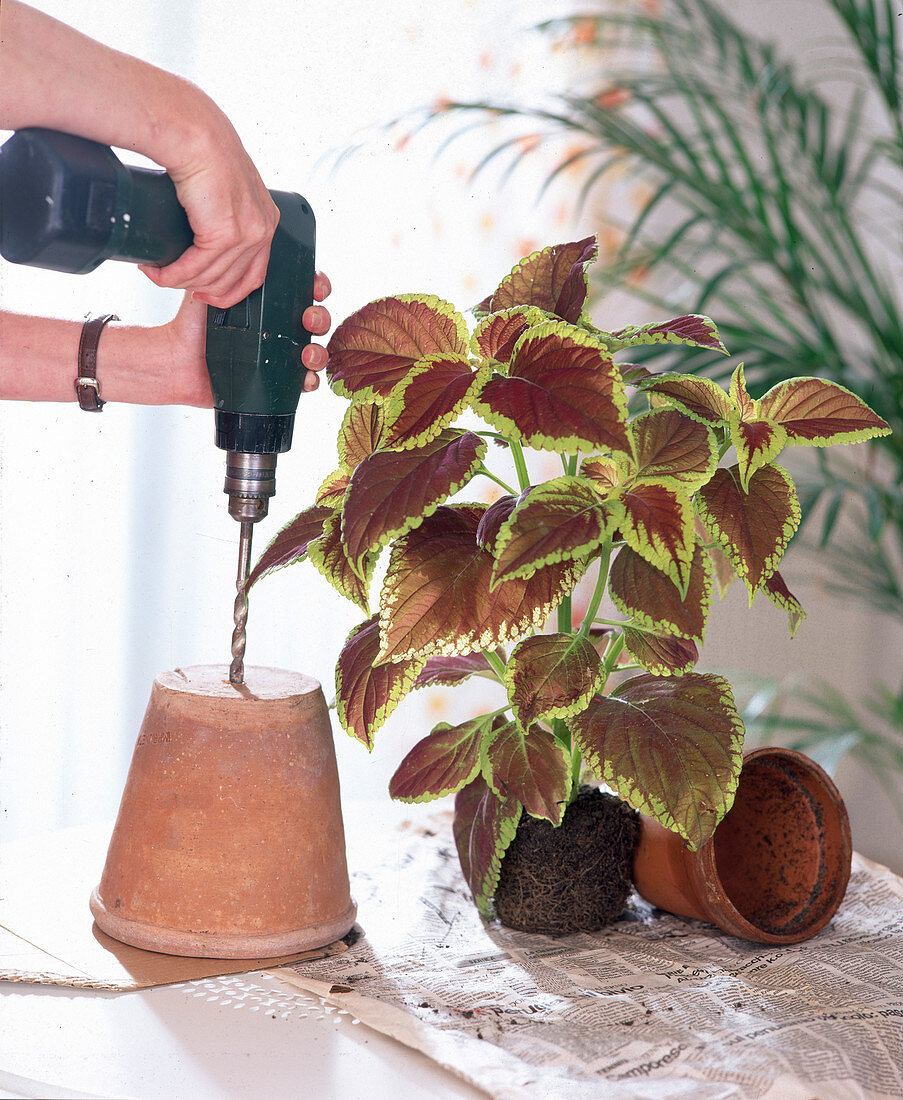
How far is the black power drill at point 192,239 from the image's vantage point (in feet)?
1.90

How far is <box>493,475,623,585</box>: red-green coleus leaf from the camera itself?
1.96ft

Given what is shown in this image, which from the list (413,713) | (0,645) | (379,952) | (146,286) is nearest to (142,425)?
(146,286)

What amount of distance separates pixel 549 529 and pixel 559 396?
77 mm

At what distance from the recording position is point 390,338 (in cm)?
70

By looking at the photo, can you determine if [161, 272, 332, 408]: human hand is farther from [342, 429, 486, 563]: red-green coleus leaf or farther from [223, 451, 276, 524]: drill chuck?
[342, 429, 486, 563]: red-green coleus leaf

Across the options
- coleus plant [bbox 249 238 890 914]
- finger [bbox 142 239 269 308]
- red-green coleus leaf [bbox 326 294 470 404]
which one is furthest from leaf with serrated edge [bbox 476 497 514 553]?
finger [bbox 142 239 269 308]

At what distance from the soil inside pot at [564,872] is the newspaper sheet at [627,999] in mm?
16

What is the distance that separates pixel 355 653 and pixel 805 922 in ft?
1.26

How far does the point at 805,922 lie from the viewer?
776mm

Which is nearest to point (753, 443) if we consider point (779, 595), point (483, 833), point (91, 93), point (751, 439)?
point (751, 439)

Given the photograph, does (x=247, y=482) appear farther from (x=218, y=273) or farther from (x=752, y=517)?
(x=752, y=517)

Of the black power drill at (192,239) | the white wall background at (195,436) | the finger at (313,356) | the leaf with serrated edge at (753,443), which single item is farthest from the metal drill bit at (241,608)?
the white wall background at (195,436)

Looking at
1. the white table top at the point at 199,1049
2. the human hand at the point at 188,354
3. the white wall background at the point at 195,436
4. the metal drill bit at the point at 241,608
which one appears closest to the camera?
the white table top at the point at 199,1049

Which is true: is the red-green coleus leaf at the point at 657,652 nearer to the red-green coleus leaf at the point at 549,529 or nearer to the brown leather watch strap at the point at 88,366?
the red-green coleus leaf at the point at 549,529
